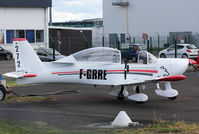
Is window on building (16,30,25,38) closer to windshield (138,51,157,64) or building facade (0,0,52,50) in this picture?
building facade (0,0,52,50)

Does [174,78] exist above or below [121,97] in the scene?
above

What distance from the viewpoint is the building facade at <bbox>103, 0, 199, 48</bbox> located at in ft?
167

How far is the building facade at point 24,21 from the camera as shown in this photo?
44531mm

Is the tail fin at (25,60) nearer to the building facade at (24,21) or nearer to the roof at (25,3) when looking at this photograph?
the building facade at (24,21)

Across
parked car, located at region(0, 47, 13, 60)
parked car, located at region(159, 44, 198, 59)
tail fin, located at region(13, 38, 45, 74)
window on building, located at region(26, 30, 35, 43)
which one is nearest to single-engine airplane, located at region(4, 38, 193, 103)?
tail fin, located at region(13, 38, 45, 74)

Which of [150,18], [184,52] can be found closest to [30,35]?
[150,18]

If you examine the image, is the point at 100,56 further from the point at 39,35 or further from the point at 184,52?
the point at 39,35

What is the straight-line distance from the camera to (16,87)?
18.3 metres

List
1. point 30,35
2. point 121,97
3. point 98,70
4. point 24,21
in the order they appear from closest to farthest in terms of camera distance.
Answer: point 98,70 < point 121,97 < point 24,21 < point 30,35

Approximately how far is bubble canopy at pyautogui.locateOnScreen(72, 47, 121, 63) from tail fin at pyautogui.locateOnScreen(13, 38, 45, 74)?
1.42 meters

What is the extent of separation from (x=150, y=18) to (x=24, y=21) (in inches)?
757

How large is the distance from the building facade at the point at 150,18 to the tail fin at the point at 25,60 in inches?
1291

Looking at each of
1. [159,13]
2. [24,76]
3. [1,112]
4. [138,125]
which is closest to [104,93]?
[24,76]

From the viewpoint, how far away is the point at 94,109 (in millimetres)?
12500
